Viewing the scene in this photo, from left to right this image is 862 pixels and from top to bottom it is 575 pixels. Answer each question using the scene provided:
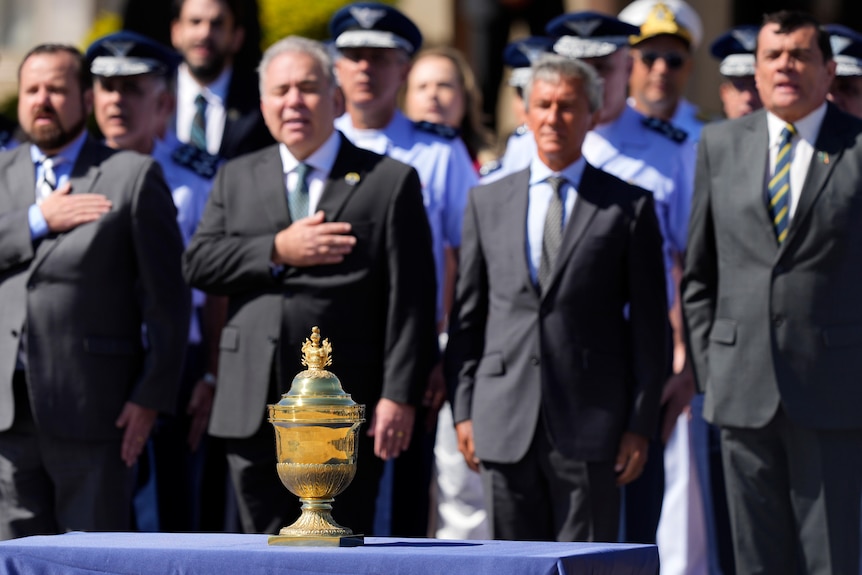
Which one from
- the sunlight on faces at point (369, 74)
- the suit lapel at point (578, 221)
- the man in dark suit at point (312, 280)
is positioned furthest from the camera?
the sunlight on faces at point (369, 74)

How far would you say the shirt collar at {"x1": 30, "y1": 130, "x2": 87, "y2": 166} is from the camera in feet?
24.8

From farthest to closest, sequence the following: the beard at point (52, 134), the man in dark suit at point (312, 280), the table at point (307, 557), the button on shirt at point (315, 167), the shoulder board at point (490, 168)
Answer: the shoulder board at point (490, 168) → the beard at point (52, 134) → the button on shirt at point (315, 167) → the man in dark suit at point (312, 280) → the table at point (307, 557)

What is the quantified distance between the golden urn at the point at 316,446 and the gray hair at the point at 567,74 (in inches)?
93.5

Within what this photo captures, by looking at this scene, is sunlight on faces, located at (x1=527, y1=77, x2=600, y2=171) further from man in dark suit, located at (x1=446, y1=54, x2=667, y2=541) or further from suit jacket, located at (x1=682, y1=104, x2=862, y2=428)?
suit jacket, located at (x1=682, y1=104, x2=862, y2=428)

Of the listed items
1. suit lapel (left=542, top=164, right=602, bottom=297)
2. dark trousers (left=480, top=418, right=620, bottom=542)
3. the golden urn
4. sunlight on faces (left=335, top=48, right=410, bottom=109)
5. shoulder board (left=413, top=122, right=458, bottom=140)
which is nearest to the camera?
the golden urn

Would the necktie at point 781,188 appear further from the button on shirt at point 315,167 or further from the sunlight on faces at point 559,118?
the button on shirt at point 315,167

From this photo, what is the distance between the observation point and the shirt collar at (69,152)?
24.8 ft

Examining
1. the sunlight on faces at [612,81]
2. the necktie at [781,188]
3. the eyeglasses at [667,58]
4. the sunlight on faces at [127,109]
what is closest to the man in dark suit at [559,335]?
the necktie at [781,188]

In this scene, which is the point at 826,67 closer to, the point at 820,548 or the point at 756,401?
the point at 756,401

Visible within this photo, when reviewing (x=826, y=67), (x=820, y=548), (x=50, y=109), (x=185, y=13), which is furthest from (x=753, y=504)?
(x=185, y=13)

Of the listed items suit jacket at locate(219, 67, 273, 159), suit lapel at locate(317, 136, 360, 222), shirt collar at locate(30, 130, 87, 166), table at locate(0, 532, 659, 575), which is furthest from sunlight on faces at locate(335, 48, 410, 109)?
table at locate(0, 532, 659, 575)

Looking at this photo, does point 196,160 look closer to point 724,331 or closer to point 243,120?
point 243,120

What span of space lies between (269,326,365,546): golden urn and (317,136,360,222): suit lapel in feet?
6.96

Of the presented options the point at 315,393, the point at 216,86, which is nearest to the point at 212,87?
the point at 216,86
